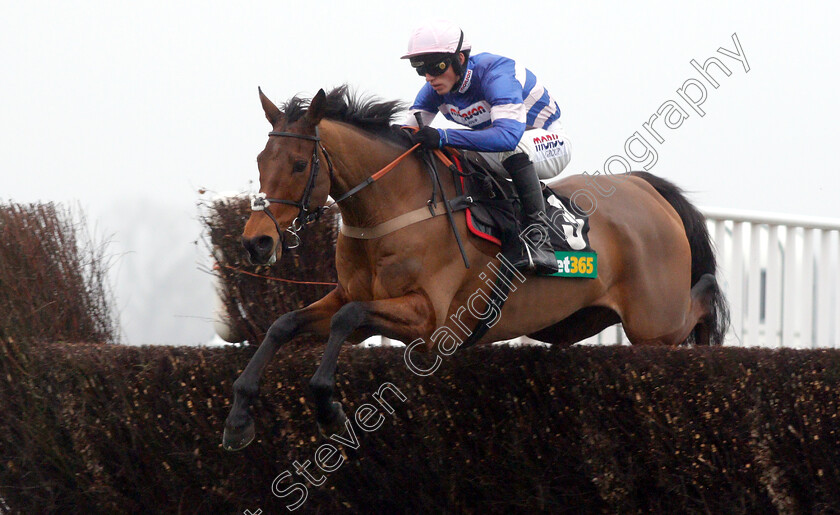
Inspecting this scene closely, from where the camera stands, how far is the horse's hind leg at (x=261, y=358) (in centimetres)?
337

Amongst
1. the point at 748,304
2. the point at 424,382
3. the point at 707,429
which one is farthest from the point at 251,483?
the point at 748,304

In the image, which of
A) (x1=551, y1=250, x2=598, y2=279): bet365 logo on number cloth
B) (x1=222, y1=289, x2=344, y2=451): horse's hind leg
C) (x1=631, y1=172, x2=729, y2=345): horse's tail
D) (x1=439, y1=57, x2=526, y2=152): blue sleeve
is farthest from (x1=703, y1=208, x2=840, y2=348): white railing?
(x1=222, y1=289, x2=344, y2=451): horse's hind leg

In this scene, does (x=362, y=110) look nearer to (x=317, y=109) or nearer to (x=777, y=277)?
(x=317, y=109)

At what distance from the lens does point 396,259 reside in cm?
373

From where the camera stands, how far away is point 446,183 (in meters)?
4.05

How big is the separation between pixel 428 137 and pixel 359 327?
92 cm

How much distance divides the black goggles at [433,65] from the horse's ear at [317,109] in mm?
590

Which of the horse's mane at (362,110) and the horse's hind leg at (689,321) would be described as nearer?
the horse's mane at (362,110)

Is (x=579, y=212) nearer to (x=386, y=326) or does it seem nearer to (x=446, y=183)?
(x=446, y=183)

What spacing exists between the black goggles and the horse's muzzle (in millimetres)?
1140

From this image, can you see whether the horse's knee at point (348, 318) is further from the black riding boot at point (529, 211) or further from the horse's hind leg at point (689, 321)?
the horse's hind leg at point (689, 321)

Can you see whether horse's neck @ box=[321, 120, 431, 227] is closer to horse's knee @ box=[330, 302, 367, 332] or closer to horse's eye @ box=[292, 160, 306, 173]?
horse's eye @ box=[292, 160, 306, 173]

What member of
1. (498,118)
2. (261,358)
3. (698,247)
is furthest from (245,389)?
(698,247)

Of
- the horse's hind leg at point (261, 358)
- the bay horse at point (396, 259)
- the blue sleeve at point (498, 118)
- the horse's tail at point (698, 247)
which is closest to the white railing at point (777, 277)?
the horse's tail at point (698, 247)
